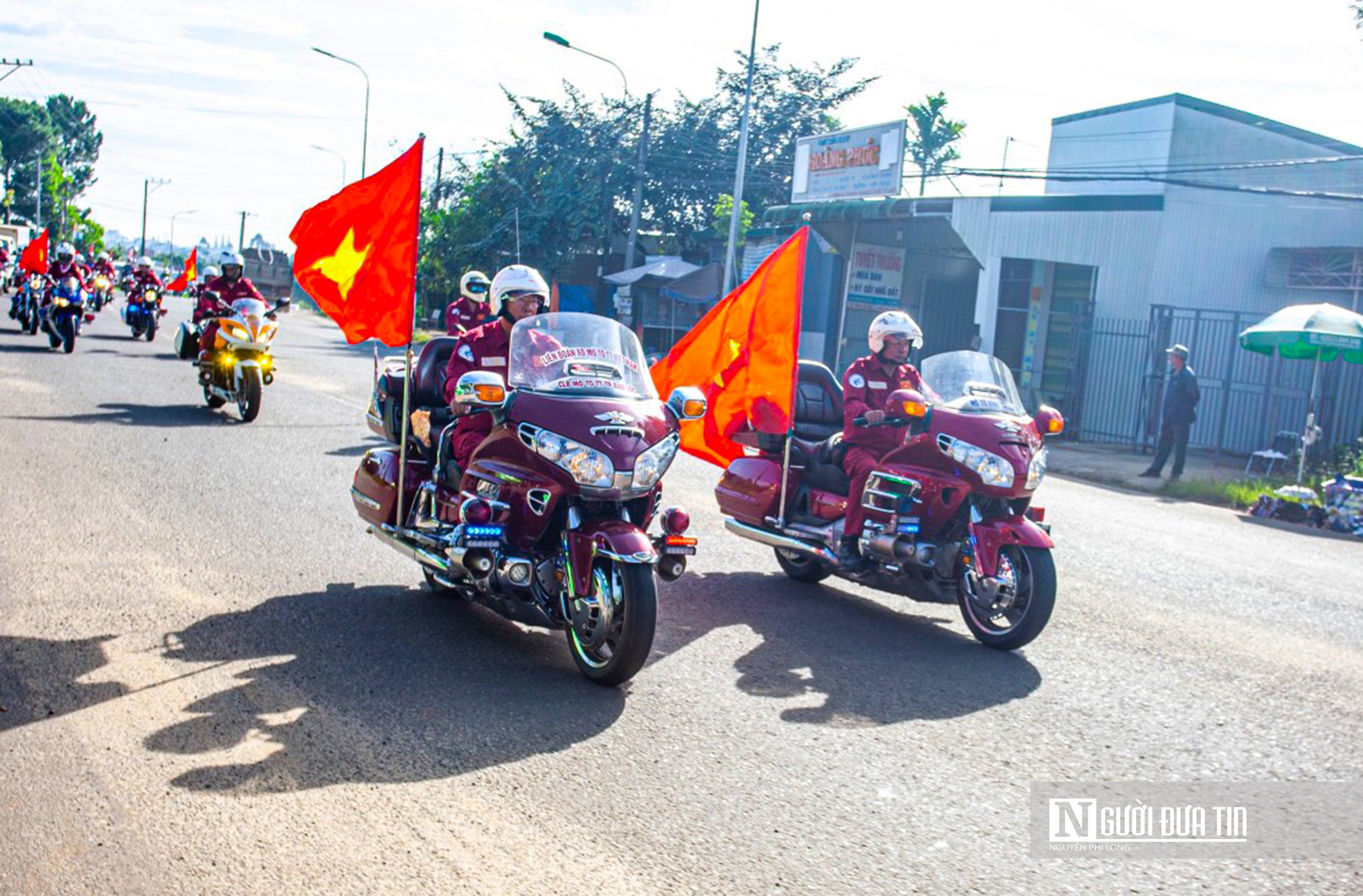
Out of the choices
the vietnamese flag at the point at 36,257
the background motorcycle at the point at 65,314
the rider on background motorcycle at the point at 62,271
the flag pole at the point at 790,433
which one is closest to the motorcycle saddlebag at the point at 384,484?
the flag pole at the point at 790,433

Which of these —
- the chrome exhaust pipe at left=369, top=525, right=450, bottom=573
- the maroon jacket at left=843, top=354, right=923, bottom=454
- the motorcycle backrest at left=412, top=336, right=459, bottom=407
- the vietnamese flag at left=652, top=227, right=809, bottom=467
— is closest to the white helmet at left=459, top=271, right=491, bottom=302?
the vietnamese flag at left=652, top=227, right=809, bottom=467

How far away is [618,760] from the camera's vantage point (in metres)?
4.65

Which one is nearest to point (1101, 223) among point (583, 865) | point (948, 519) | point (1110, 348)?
point (1110, 348)

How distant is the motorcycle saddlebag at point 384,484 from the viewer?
7.00m

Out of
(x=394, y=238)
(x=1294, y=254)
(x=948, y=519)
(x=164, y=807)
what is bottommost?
(x=164, y=807)

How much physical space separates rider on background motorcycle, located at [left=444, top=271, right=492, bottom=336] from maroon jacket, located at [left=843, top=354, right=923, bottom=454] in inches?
140

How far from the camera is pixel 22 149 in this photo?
98125mm

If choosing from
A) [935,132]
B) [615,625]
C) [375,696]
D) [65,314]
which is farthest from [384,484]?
[935,132]

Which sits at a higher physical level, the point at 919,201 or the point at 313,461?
the point at 919,201

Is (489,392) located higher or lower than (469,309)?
lower

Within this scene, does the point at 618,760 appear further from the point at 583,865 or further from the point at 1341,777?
the point at 1341,777

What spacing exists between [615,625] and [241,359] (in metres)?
10.3

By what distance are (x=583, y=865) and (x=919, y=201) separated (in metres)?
23.6

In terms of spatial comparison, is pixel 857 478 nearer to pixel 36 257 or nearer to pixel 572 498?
pixel 572 498
